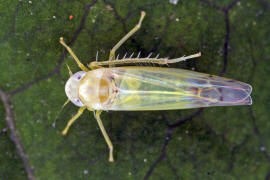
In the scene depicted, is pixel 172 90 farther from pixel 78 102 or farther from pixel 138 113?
pixel 78 102

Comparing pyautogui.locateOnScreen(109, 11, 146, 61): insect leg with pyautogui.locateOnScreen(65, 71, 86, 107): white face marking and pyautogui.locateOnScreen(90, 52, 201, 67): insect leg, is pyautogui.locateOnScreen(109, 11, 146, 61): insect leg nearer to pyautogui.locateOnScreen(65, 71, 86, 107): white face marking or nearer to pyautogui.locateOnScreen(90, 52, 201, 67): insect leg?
pyautogui.locateOnScreen(90, 52, 201, 67): insect leg

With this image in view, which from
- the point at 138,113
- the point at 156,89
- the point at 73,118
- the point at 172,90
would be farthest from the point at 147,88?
the point at 73,118

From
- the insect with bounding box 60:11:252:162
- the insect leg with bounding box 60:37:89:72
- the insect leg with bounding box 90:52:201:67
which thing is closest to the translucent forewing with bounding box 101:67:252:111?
the insect with bounding box 60:11:252:162

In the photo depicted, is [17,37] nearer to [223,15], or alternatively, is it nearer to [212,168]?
[223,15]

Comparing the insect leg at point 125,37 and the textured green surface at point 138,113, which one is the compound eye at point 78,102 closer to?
the textured green surface at point 138,113

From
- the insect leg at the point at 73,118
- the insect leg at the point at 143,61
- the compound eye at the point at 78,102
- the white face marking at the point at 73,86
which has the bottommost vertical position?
the insect leg at the point at 73,118

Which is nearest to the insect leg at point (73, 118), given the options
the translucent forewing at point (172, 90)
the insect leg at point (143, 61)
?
the translucent forewing at point (172, 90)
